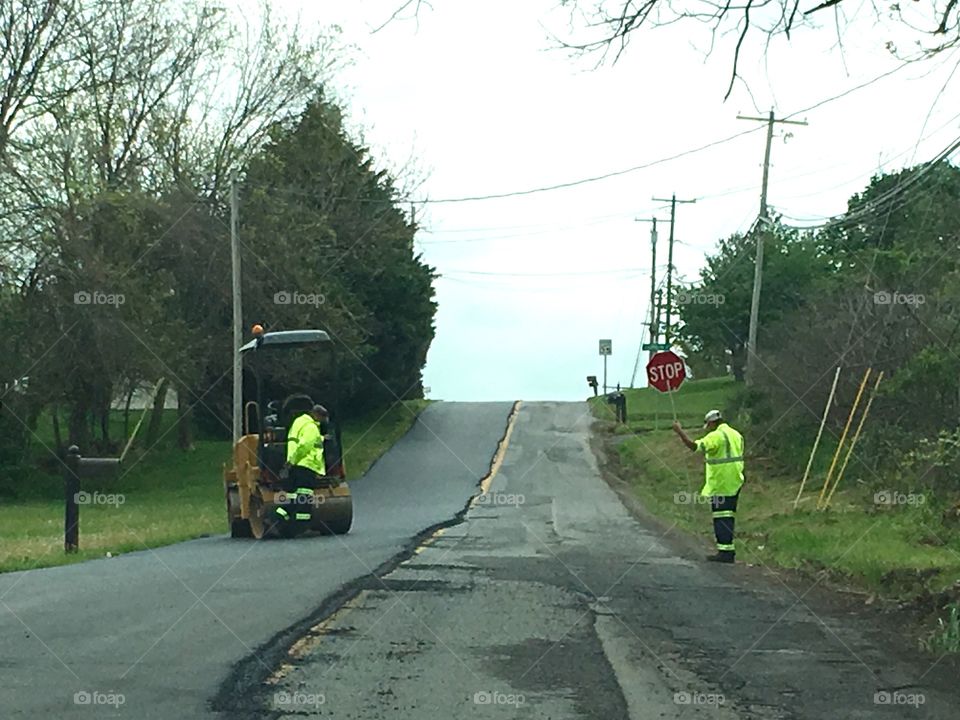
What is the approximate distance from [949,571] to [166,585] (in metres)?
8.54

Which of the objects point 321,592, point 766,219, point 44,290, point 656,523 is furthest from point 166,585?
point 766,219

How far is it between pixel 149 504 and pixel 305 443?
1875 centimetres

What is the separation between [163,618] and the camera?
37.9ft

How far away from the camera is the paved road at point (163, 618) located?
344 inches

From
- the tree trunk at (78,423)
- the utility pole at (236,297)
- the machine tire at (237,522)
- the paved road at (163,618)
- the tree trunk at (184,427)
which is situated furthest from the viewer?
the tree trunk at (184,427)

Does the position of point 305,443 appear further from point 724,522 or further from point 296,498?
point 724,522

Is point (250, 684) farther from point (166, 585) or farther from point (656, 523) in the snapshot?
point (656, 523)

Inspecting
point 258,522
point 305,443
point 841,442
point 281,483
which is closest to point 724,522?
point 305,443

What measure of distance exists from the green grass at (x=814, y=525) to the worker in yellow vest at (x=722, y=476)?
590mm

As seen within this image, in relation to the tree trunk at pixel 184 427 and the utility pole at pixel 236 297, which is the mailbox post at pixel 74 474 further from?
the tree trunk at pixel 184 427

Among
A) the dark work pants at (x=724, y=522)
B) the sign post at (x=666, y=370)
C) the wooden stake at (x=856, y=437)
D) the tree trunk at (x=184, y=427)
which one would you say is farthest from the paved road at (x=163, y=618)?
the tree trunk at (x=184, y=427)

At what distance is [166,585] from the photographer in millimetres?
13797

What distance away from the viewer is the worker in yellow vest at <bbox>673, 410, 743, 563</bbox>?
1939 centimetres

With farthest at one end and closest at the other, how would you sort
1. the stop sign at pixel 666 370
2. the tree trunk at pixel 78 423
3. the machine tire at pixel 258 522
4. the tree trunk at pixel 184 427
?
the tree trunk at pixel 184 427 < the tree trunk at pixel 78 423 < the stop sign at pixel 666 370 < the machine tire at pixel 258 522
